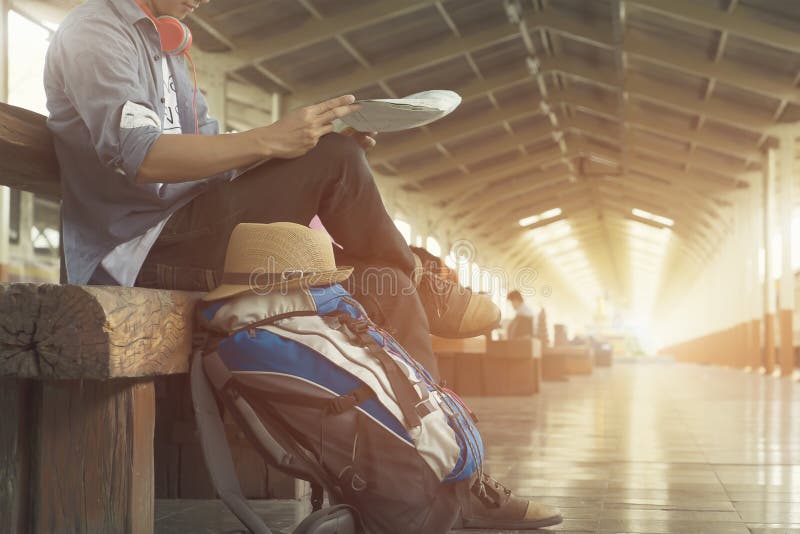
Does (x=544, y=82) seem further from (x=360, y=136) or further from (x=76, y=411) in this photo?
(x=76, y=411)

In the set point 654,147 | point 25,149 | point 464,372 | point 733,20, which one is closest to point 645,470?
point 25,149

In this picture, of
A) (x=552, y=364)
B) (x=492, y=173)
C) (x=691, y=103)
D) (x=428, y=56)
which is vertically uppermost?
(x=428, y=56)

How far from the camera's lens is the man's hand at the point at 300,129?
5.12 feet

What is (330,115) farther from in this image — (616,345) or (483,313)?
(616,345)

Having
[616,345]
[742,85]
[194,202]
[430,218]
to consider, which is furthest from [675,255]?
[194,202]

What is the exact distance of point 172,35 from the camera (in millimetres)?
1783

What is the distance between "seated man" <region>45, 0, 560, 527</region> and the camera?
59.8 inches

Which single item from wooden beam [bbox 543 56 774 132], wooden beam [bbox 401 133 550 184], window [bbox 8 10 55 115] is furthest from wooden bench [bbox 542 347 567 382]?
window [bbox 8 10 55 115]

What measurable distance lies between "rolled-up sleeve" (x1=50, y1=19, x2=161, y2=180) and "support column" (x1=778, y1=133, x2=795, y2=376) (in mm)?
12205

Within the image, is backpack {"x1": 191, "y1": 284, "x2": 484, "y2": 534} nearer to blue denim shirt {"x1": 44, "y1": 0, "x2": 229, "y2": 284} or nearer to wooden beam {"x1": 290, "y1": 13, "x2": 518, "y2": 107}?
blue denim shirt {"x1": 44, "y1": 0, "x2": 229, "y2": 284}

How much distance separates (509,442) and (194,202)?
2.27 metres

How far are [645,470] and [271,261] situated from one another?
1.67 m

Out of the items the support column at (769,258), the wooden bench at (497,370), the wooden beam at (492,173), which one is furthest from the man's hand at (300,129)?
the wooden beam at (492,173)

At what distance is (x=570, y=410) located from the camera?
5734 mm
